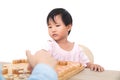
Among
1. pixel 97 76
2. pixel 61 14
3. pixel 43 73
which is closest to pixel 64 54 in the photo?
pixel 61 14

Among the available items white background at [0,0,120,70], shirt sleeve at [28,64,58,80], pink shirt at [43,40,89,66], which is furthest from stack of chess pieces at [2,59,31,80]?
white background at [0,0,120,70]

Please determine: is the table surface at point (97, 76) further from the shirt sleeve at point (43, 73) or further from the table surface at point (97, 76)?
the shirt sleeve at point (43, 73)

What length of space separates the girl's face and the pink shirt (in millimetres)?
45

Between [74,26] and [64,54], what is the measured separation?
1036 millimetres

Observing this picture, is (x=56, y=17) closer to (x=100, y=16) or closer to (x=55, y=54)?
(x=55, y=54)

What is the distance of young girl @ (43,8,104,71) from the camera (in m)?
1.49

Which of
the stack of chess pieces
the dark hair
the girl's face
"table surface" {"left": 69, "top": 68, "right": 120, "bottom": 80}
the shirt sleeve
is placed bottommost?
"table surface" {"left": 69, "top": 68, "right": 120, "bottom": 80}

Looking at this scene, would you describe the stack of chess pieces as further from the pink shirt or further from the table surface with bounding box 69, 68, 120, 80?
the pink shirt

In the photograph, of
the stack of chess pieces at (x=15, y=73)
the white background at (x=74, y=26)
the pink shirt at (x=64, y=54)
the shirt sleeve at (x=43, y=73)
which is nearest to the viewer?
the shirt sleeve at (x=43, y=73)

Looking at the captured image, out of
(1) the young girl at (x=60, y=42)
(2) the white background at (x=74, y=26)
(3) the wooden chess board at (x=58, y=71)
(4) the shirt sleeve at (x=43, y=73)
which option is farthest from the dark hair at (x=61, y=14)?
(4) the shirt sleeve at (x=43, y=73)

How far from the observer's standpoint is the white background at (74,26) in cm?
239

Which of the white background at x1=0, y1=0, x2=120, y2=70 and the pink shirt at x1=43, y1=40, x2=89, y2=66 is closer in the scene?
the pink shirt at x1=43, y1=40, x2=89, y2=66

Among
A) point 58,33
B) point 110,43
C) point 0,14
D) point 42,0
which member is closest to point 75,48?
point 58,33

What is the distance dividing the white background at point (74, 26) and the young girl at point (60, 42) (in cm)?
88
